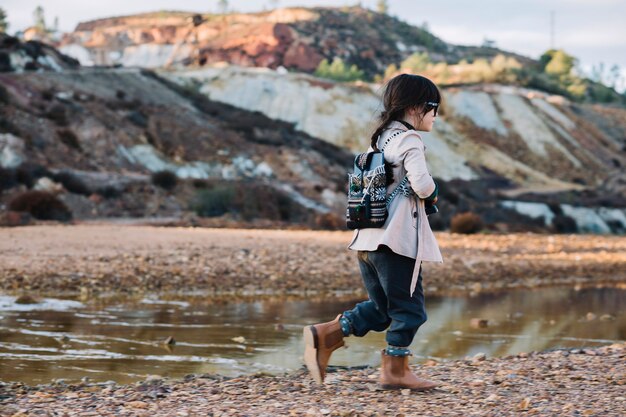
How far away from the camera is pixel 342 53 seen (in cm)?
10375

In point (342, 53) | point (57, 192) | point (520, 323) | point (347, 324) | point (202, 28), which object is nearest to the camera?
Result: point (347, 324)

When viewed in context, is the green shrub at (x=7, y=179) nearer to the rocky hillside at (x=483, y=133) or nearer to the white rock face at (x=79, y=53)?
the rocky hillside at (x=483, y=133)

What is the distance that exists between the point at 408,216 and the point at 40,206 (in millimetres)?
20824

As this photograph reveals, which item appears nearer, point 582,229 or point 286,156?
point 582,229

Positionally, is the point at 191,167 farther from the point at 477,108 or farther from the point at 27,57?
the point at 477,108

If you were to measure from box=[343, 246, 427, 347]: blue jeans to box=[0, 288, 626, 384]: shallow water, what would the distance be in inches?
64.4

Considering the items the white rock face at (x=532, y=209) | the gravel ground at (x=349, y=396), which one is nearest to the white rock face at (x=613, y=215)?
the white rock face at (x=532, y=209)

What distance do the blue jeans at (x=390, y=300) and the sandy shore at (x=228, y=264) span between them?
767 centimetres

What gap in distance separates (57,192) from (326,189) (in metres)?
11.4

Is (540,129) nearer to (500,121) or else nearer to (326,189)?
(500,121)

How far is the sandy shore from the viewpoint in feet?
44.9

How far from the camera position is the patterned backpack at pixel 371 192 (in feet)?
18.4

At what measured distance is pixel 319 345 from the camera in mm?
5750

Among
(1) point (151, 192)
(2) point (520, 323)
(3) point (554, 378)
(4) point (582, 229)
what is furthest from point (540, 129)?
(3) point (554, 378)
